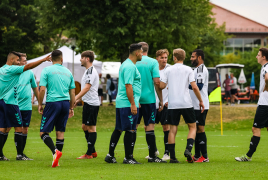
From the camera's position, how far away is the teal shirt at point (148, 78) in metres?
8.16

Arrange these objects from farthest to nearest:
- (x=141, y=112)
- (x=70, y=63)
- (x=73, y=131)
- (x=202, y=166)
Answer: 1. (x=70, y=63)
2. (x=73, y=131)
3. (x=141, y=112)
4. (x=202, y=166)

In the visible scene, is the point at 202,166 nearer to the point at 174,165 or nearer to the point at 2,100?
the point at 174,165

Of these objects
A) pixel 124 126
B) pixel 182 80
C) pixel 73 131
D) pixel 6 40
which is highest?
pixel 6 40

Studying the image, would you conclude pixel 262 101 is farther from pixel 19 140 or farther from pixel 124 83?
pixel 19 140

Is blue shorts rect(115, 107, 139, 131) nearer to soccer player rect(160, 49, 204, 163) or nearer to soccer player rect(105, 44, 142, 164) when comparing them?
soccer player rect(105, 44, 142, 164)

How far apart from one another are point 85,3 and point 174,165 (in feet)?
53.3

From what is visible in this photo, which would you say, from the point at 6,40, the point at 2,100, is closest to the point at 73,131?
the point at 2,100

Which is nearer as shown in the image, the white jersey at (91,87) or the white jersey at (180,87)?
the white jersey at (180,87)

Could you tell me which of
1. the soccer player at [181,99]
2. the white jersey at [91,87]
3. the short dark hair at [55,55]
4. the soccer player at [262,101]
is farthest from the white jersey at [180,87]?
the short dark hair at [55,55]

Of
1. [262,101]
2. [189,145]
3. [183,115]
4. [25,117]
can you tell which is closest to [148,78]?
[183,115]

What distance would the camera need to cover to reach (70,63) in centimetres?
2595

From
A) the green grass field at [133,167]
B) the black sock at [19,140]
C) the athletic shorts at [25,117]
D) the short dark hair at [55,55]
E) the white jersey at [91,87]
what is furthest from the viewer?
the athletic shorts at [25,117]

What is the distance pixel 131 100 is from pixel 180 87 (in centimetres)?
108

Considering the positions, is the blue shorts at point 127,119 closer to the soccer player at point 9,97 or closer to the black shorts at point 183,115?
the black shorts at point 183,115
